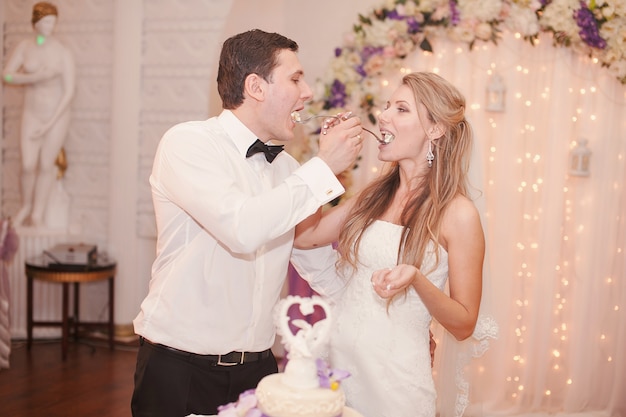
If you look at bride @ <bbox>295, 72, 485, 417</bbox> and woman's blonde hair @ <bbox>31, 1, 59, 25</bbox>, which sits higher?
woman's blonde hair @ <bbox>31, 1, 59, 25</bbox>

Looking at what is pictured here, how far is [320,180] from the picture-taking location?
6.13ft

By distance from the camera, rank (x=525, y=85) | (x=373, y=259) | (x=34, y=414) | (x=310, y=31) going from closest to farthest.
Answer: (x=373, y=259) → (x=34, y=414) → (x=525, y=85) → (x=310, y=31)

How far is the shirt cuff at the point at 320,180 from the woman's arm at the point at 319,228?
0.62 metres

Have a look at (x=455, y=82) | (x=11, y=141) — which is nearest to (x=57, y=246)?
(x=11, y=141)

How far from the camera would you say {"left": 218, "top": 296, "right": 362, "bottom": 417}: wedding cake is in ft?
4.68

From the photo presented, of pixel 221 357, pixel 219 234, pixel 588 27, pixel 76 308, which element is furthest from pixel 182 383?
pixel 76 308

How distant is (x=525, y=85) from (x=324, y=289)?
2.56 metres

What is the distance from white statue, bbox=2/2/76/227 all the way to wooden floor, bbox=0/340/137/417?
1.16 metres

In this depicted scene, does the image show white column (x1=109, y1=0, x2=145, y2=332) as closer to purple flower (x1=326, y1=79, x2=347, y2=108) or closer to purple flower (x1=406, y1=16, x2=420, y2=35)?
purple flower (x1=326, y1=79, x2=347, y2=108)

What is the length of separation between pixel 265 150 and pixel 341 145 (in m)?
0.30

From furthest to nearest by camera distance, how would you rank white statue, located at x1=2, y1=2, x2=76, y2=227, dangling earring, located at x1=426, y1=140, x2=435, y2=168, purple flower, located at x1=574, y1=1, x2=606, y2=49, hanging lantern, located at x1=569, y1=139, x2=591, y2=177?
white statue, located at x1=2, y1=2, x2=76, y2=227, hanging lantern, located at x1=569, y1=139, x2=591, y2=177, purple flower, located at x1=574, y1=1, x2=606, y2=49, dangling earring, located at x1=426, y1=140, x2=435, y2=168

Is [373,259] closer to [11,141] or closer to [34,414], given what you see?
[34,414]

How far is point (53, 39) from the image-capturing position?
554 centimetres

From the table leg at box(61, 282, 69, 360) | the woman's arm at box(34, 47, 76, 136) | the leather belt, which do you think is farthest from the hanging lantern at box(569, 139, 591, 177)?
the woman's arm at box(34, 47, 76, 136)
